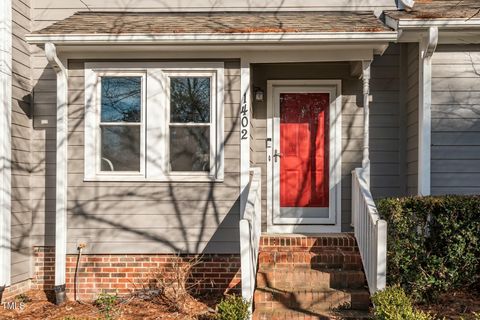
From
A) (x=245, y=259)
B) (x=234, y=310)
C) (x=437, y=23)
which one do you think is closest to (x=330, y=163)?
(x=437, y=23)

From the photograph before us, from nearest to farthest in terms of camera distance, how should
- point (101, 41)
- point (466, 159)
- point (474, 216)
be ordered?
1. point (474, 216)
2. point (101, 41)
3. point (466, 159)

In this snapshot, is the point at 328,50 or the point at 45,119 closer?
the point at 328,50

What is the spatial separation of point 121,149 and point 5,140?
4.73ft

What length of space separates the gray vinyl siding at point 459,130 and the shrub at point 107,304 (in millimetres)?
4486

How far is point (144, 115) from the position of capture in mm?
6895

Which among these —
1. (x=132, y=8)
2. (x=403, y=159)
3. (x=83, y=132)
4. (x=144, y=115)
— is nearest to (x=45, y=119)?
(x=83, y=132)

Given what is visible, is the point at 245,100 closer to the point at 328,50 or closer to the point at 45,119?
the point at 328,50

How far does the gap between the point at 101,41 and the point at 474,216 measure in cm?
487

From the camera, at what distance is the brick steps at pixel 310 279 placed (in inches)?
227

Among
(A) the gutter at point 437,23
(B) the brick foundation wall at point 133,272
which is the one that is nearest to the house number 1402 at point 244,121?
(B) the brick foundation wall at point 133,272

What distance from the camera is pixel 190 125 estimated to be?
6887 millimetres

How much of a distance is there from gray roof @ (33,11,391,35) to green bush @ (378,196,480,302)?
2287 mm

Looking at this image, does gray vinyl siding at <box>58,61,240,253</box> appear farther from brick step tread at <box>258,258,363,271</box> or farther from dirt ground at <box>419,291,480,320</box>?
dirt ground at <box>419,291,480,320</box>

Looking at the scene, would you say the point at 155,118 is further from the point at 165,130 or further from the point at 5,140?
the point at 5,140
